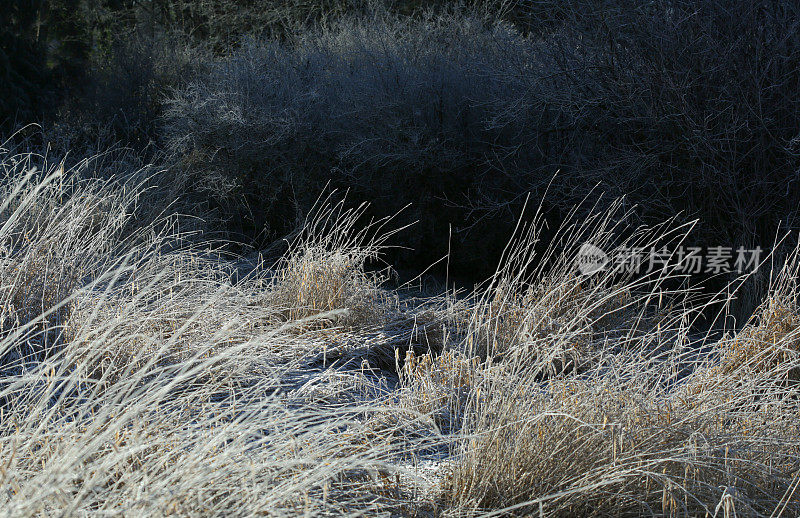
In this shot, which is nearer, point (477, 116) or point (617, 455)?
point (617, 455)

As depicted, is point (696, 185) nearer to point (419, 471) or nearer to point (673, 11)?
point (673, 11)

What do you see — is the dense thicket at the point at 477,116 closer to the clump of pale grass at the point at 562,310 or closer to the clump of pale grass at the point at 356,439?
the clump of pale grass at the point at 562,310

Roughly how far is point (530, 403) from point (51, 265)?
2.53 m

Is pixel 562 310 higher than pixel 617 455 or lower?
lower

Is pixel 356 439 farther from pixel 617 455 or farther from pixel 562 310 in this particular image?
pixel 562 310

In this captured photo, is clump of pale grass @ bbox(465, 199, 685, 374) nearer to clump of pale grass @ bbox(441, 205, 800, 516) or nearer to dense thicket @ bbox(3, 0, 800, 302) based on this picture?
dense thicket @ bbox(3, 0, 800, 302)

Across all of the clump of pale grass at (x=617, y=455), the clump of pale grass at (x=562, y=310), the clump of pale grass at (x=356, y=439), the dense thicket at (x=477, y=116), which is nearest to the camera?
the clump of pale grass at (x=356, y=439)

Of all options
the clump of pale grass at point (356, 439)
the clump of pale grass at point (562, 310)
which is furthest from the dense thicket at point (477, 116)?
the clump of pale grass at point (356, 439)

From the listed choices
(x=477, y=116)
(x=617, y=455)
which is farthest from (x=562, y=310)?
(x=477, y=116)

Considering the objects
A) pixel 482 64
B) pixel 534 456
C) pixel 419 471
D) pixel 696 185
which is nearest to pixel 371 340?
pixel 419 471

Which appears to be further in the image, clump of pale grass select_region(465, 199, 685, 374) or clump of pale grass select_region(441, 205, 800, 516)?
clump of pale grass select_region(465, 199, 685, 374)

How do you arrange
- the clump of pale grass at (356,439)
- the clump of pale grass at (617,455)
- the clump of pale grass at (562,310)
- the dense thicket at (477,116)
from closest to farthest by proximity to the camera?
the clump of pale grass at (356,439) → the clump of pale grass at (617,455) → the clump of pale grass at (562,310) → the dense thicket at (477,116)

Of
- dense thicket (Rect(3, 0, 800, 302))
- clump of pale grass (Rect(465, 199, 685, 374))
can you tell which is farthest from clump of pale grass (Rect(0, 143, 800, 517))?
dense thicket (Rect(3, 0, 800, 302))

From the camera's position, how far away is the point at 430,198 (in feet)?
26.4
